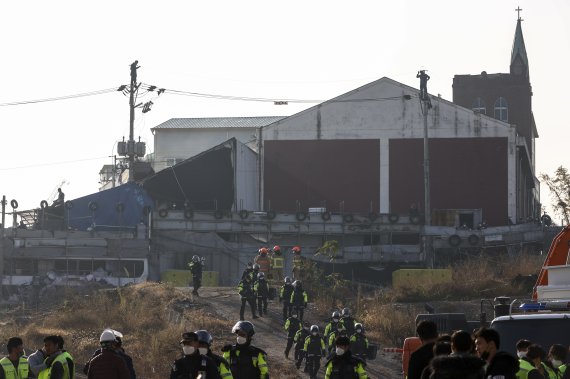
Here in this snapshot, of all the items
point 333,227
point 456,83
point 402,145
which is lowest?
point 333,227

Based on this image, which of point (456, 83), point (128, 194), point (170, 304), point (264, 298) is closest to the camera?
point (264, 298)

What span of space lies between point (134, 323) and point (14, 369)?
22.5 meters

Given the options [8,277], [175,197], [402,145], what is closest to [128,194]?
[175,197]

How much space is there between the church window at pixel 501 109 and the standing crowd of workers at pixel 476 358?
72769mm

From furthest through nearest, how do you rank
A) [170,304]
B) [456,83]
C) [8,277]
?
[456,83] < [8,277] < [170,304]

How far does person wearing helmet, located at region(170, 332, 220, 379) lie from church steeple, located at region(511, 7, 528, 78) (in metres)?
78.0

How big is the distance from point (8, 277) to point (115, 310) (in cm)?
1470

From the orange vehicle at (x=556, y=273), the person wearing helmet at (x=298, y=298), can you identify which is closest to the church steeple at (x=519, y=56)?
the person wearing helmet at (x=298, y=298)

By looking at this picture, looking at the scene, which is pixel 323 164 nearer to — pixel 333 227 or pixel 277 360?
pixel 333 227

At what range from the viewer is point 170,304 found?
4031 cm

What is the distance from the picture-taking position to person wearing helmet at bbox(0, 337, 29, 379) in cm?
1555

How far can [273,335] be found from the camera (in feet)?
116

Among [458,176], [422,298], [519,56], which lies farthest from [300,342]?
[519,56]

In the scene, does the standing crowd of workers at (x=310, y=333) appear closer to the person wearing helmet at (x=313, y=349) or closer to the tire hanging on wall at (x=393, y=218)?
the person wearing helmet at (x=313, y=349)
